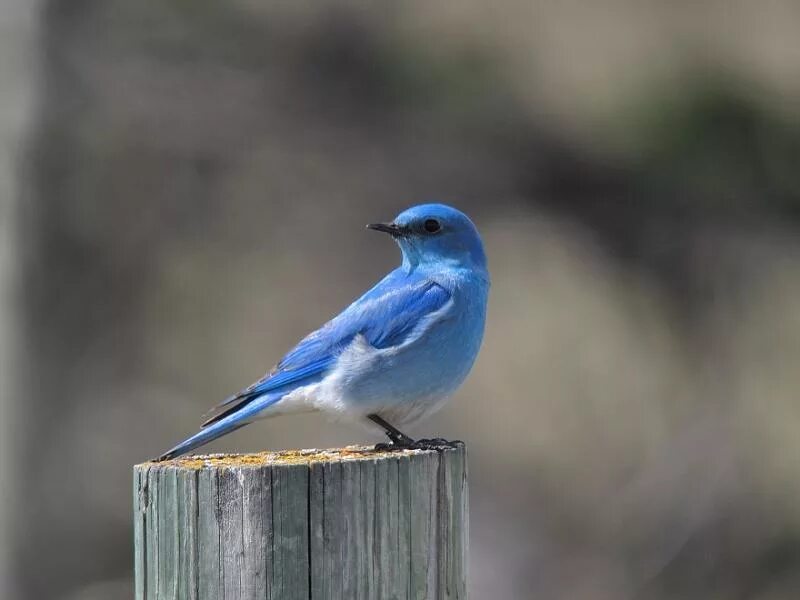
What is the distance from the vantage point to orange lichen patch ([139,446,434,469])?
11.4 feet

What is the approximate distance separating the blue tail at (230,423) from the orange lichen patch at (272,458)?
1.54 feet

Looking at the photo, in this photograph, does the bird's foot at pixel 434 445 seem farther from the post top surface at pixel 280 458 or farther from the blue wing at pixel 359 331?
the blue wing at pixel 359 331

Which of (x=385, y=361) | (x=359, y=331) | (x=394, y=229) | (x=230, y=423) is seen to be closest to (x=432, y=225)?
(x=394, y=229)

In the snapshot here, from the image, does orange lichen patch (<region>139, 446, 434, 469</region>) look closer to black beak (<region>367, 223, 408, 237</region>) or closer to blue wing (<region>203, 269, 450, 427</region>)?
blue wing (<region>203, 269, 450, 427</region>)

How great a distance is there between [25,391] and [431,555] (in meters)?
7.38

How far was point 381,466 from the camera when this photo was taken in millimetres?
3412

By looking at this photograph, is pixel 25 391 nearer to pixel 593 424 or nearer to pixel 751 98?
pixel 593 424

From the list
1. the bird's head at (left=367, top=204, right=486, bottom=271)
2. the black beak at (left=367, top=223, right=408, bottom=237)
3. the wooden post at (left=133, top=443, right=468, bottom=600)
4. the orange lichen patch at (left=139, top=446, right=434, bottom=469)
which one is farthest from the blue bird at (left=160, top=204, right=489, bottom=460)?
the wooden post at (left=133, top=443, right=468, bottom=600)

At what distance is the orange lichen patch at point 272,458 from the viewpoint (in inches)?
137

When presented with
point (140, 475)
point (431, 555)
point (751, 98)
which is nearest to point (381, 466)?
point (431, 555)

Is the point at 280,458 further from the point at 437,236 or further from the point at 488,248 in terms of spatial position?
the point at 488,248

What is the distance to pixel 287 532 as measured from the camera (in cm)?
328

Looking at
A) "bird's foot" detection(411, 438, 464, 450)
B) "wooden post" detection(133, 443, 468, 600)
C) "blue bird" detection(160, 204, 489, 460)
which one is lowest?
"wooden post" detection(133, 443, 468, 600)

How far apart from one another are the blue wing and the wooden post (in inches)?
62.7
